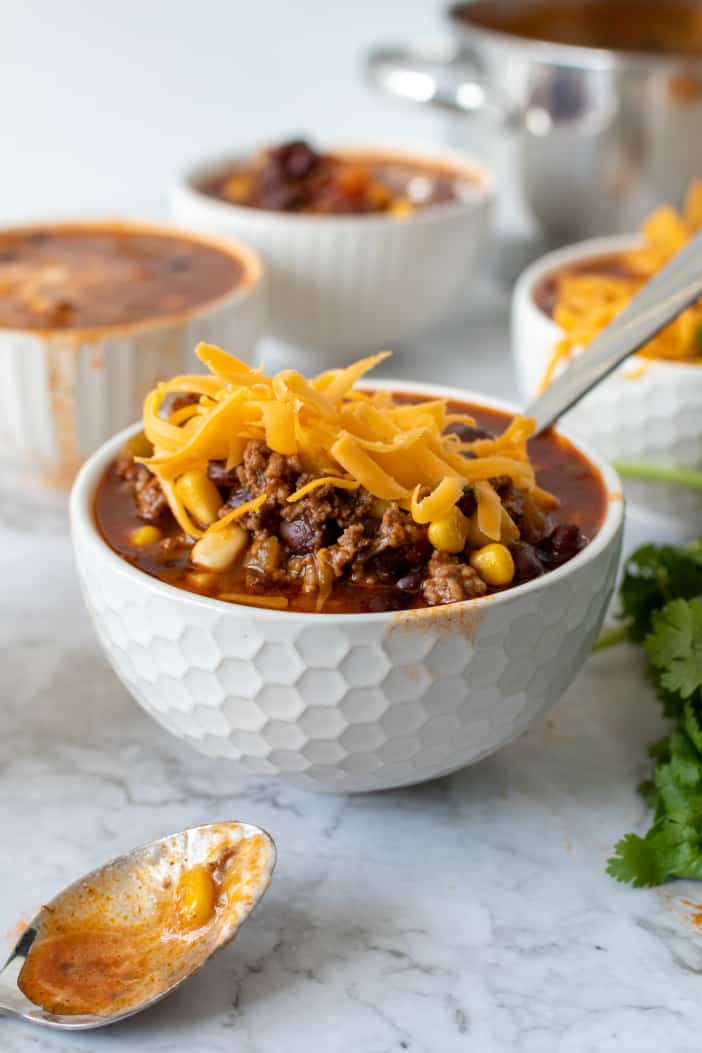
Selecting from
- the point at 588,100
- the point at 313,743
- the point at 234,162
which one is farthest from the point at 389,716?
the point at 234,162

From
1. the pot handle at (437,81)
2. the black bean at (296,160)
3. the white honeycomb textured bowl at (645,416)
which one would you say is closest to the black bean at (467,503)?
the white honeycomb textured bowl at (645,416)

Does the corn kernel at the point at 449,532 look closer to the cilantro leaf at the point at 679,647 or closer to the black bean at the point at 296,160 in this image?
the cilantro leaf at the point at 679,647

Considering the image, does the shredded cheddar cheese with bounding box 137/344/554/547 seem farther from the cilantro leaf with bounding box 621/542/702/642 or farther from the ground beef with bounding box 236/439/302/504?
the cilantro leaf with bounding box 621/542/702/642

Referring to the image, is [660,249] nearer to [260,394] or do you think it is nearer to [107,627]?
[260,394]

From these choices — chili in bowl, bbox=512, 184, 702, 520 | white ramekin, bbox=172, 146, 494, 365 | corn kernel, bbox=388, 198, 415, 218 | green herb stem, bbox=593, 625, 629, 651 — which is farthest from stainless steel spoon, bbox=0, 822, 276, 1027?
corn kernel, bbox=388, 198, 415, 218

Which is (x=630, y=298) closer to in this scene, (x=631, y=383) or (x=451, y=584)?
(x=631, y=383)

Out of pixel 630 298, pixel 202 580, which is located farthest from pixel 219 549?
pixel 630 298

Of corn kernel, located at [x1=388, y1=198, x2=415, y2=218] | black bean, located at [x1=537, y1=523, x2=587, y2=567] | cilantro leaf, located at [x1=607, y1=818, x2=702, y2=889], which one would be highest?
black bean, located at [x1=537, y1=523, x2=587, y2=567]
